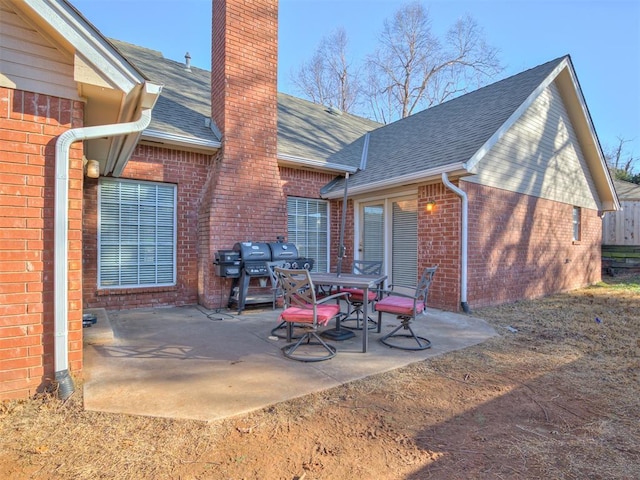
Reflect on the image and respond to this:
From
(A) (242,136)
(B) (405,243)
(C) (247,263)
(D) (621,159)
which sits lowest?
(C) (247,263)

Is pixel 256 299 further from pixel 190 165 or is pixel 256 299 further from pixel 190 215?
pixel 190 165

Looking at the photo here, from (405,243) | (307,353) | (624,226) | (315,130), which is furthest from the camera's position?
(624,226)

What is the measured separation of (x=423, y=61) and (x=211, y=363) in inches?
817

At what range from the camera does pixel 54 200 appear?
2979 mm

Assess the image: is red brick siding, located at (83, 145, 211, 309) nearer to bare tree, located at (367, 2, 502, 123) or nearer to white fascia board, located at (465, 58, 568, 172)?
white fascia board, located at (465, 58, 568, 172)

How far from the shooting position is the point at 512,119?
23.5 feet

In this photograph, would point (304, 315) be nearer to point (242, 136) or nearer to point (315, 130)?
point (242, 136)

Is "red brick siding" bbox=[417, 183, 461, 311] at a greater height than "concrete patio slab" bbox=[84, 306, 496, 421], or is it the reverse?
"red brick siding" bbox=[417, 183, 461, 311]

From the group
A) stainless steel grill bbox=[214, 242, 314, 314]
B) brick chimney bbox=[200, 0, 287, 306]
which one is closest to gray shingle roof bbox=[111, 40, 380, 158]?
brick chimney bbox=[200, 0, 287, 306]

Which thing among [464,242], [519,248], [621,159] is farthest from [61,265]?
[621,159]

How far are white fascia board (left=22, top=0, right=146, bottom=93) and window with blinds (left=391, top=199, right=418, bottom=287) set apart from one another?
588cm

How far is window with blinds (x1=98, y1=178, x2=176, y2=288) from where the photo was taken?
6.36 m

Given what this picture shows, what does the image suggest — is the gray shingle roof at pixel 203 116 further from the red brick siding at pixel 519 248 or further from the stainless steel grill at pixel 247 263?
the red brick siding at pixel 519 248

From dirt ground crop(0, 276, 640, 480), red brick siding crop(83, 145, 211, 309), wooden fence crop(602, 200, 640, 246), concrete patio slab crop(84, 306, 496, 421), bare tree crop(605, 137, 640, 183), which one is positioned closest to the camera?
dirt ground crop(0, 276, 640, 480)
